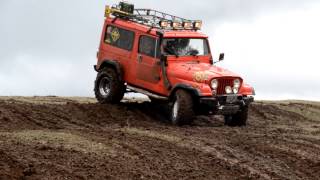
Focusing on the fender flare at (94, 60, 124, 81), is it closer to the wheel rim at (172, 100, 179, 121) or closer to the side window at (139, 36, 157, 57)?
the side window at (139, 36, 157, 57)

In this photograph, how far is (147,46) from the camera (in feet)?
66.3

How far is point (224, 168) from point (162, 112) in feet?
23.0

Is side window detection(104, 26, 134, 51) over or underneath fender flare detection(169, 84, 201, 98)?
over

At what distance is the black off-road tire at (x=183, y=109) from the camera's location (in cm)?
1862

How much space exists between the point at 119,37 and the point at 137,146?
684cm

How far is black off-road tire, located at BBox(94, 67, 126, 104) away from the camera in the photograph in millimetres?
21078

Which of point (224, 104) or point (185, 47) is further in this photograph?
point (185, 47)

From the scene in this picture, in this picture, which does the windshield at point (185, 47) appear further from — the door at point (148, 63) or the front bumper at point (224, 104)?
the front bumper at point (224, 104)

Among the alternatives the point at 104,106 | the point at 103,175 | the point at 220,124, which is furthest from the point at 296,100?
the point at 103,175

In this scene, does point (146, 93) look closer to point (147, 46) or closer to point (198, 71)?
point (147, 46)

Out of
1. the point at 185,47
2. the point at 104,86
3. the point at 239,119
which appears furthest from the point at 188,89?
the point at 104,86

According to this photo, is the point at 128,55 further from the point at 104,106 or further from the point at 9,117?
the point at 9,117

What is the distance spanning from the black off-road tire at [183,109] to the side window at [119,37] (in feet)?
8.36

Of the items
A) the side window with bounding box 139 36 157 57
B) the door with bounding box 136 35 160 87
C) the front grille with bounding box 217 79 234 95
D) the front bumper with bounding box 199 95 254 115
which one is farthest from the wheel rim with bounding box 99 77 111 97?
the front grille with bounding box 217 79 234 95
